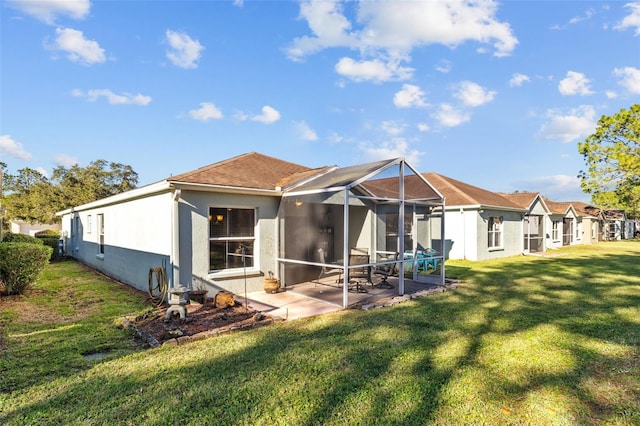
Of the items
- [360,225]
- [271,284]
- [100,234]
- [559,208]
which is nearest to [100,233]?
[100,234]

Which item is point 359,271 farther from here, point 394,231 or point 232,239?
point 232,239

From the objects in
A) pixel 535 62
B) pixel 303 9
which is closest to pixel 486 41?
pixel 535 62

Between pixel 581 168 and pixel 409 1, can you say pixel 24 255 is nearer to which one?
pixel 409 1

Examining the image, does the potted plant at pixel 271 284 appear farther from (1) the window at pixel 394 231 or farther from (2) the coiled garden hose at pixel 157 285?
(1) the window at pixel 394 231

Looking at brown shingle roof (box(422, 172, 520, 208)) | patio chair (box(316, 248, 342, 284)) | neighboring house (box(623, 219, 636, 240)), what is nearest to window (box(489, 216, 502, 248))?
brown shingle roof (box(422, 172, 520, 208))

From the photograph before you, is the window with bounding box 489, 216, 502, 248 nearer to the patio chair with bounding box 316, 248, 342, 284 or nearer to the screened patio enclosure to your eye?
the screened patio enclosure

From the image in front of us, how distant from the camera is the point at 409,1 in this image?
33.6 feet

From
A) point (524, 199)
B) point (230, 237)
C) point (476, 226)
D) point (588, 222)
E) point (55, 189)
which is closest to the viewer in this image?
point (230, 237)

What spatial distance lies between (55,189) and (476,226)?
35074 mm

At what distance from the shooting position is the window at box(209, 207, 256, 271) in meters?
8.01

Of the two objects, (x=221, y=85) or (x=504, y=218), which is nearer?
(x=221, y=85)

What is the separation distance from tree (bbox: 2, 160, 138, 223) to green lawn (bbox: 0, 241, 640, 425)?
2876 cm

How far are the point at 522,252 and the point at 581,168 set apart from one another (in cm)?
1315

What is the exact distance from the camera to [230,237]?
8.31 m
